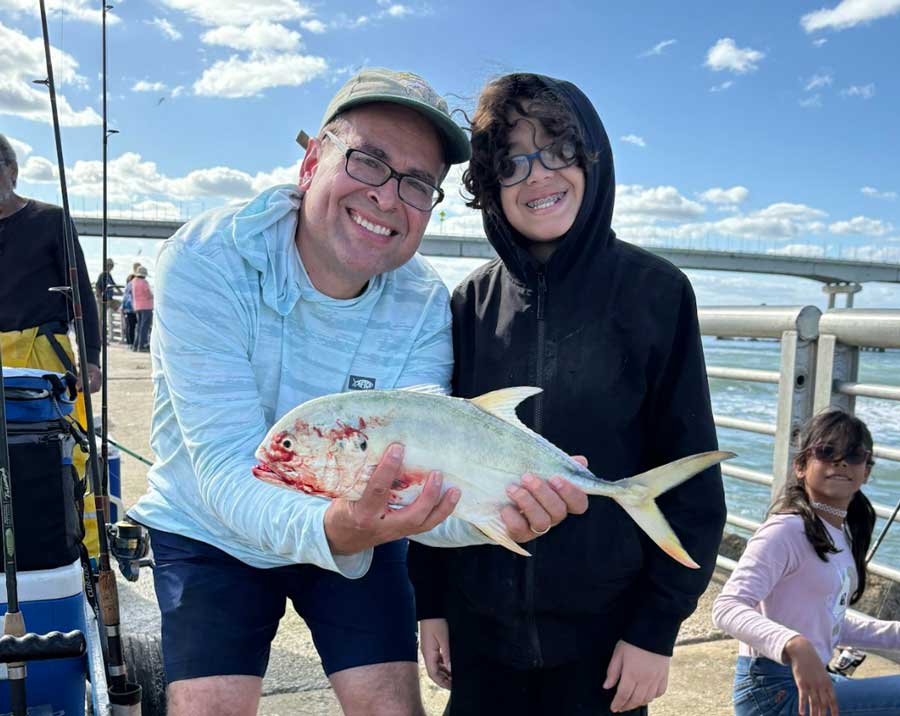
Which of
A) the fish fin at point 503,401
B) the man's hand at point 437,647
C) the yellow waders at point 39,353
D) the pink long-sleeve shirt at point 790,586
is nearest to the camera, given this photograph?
the fish fin at point 503,401

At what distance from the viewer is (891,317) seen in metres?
3.50

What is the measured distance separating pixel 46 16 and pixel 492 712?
9.76ft

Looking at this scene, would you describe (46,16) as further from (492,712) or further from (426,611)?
(492,712)

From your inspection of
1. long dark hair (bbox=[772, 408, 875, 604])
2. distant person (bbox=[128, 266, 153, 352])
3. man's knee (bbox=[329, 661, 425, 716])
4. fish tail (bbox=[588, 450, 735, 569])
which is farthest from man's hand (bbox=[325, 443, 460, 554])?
distant person (bbox=[128, 266, 153, 352])

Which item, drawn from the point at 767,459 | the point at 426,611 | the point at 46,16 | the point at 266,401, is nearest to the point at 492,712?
the point at 426,611

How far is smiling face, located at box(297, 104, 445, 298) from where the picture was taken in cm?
243

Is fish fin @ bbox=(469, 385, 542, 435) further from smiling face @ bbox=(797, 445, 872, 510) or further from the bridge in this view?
the bridge

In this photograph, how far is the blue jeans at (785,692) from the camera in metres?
2.62

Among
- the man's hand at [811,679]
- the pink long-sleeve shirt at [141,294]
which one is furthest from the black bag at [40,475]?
the pink long-sleeve shirt at [141,294]

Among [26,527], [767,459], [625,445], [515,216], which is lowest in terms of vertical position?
[767,459]

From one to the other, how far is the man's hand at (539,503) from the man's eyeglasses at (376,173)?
977 mm

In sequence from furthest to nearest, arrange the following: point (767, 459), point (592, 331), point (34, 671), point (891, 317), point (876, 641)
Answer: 1. point (767, 459)
2. point (891, 317)
3. point (876, 641)
4. point (34, 671)
5. point (592, 331)

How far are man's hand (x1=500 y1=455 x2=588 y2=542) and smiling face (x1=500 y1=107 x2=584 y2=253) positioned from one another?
0.73m

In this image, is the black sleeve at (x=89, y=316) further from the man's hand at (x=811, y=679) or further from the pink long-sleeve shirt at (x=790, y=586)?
the man's hand at (x=811, y=679)
